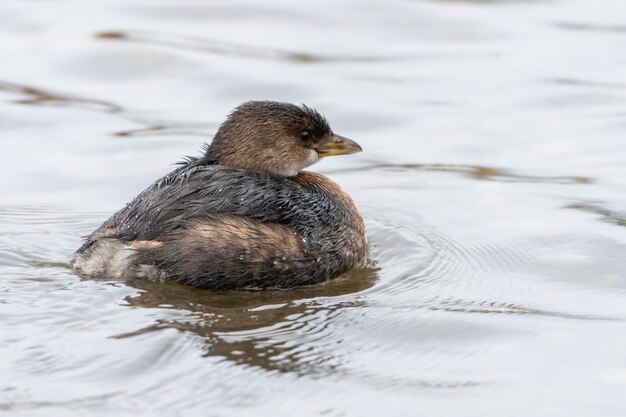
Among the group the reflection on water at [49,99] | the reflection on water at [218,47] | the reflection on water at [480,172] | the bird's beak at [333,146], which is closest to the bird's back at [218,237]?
the bird's beak at [333,146]

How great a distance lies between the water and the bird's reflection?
0.06 ft

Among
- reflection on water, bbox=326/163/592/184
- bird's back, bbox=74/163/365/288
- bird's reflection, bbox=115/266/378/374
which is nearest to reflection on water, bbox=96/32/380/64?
reflection on water, bbox=326/163/592/184

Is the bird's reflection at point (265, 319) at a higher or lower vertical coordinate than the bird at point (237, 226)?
lower

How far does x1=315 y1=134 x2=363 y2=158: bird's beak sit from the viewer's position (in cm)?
860

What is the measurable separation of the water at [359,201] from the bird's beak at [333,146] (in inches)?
25.3

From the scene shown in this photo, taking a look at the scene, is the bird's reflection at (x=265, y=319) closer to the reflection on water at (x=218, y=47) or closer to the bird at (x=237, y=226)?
the bird at (x=237, y=226)

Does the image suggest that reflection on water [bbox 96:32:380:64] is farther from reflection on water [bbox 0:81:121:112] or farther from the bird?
the bird

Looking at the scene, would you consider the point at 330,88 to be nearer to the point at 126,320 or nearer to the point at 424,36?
the point at 424,36

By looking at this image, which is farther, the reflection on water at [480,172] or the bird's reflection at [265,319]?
the reflection on water at [480,172]

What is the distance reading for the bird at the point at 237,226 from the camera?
756 cm

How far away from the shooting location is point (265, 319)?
7172 millimetres

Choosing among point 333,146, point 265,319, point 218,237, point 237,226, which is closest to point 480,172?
point 333,146

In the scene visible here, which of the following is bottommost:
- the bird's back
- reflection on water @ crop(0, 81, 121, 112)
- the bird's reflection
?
the bird's reflection

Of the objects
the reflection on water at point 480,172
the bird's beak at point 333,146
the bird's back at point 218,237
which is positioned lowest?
the bird's back at point 218,237
